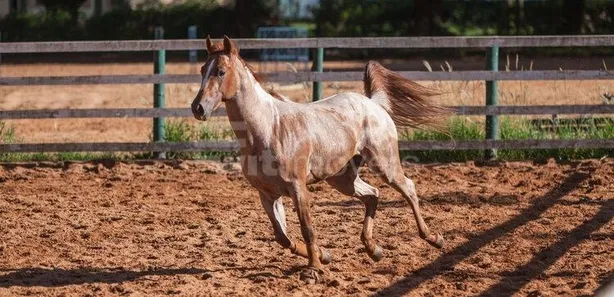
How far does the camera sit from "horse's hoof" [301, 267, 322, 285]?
20.6ft

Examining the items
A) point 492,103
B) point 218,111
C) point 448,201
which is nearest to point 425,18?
point 492,103

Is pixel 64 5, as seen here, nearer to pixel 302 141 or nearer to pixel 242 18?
pixel 242 18

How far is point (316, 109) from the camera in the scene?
6.82 meters

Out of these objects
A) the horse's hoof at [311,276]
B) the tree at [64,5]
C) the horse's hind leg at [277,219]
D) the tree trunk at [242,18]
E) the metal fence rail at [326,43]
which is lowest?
the horse's hoof at [311,276]

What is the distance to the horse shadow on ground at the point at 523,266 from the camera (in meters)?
6.21

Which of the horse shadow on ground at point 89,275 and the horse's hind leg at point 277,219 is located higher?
the horse's hind leg at point 277,219

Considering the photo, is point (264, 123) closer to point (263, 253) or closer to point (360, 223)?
point (263, 253)

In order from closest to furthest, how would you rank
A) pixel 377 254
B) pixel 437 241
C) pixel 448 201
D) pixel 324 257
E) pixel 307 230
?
pixel 307 230
pixel 324 257
pixel 377 254
pixel 437 241
pixel 448 201

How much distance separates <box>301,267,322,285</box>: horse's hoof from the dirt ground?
1.9 inches

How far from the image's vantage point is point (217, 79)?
20.1ft

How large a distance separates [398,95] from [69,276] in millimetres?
2599

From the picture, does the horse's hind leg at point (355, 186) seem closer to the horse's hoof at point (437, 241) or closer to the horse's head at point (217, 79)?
the horse's hoof at point (437, 241)

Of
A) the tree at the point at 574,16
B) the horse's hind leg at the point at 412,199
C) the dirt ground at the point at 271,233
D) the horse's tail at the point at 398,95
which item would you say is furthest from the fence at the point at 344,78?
the tree at the point at 574,16

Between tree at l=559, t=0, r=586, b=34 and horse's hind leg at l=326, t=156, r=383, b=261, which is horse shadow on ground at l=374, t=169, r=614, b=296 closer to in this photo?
horse's hind leg at l=326, t=156, r=383, b=261
